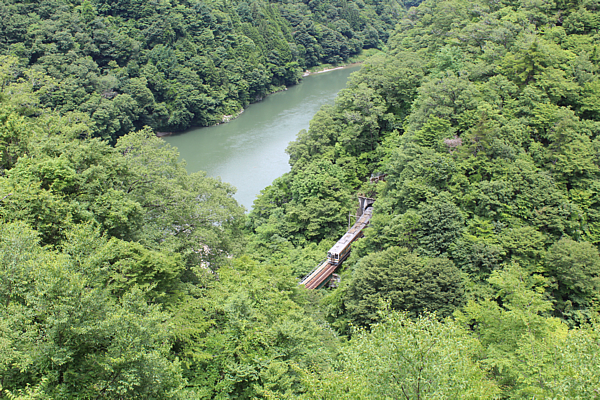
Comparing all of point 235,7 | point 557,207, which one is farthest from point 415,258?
point 235,7

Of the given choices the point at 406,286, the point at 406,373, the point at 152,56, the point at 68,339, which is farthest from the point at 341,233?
the point at 152,56

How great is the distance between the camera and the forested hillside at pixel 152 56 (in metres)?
40.0

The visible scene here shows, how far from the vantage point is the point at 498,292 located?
Result: 1545cm

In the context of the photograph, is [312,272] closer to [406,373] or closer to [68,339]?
[406,373]

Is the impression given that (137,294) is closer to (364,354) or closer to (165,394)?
(165,394)

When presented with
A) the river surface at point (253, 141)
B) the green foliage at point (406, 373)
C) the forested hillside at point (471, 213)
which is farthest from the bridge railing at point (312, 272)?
the green foliage at point (406, 373)

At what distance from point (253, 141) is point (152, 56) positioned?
16161 millimetres

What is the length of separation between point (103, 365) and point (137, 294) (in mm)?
2384

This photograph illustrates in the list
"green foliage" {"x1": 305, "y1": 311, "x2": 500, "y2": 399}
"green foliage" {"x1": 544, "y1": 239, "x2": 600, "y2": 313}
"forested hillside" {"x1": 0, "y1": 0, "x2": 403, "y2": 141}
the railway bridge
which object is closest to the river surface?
"forested hillside" {"x1": 0, "y1": 0, "x2": 403, "y2": 141}

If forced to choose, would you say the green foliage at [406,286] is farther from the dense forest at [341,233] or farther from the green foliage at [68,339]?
the green foliage at [68,339]

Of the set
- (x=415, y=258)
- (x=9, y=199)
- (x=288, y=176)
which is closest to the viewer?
(x=9, y=199)

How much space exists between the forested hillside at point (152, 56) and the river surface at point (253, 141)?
2436mm

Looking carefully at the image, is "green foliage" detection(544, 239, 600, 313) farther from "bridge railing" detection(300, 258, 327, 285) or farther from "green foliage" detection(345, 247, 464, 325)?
"bridge railing" detection(300, 258, 327, 285)

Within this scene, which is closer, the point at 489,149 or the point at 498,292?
the point at 498,292
